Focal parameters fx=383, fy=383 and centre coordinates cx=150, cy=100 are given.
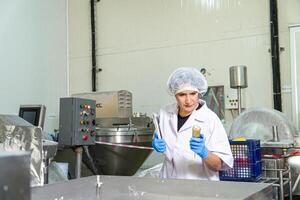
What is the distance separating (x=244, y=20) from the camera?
3898 mm

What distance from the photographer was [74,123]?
7.88 feet

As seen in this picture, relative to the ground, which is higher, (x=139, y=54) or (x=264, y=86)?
(x=139, y=54)

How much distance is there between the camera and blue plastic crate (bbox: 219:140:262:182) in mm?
2293

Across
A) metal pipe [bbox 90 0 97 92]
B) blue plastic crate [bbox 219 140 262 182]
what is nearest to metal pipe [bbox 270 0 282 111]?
blue plastic crate [bbox 219 140 262 182]

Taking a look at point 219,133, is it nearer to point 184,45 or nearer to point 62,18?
point 184,45

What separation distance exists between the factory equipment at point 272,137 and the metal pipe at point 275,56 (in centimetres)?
83

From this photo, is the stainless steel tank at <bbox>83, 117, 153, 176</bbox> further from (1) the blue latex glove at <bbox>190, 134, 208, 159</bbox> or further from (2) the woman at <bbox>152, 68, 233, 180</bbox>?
(1) the blue latex glove at <bbox>190, 134, 208, 159</bbox>

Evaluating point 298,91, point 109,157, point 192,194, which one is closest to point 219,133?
point 192,194

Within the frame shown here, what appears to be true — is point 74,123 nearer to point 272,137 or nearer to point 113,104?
point 113,104

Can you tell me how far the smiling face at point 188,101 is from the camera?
1.88m

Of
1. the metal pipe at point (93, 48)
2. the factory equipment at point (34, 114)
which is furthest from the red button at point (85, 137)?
the metal pipe at point (93, 48)

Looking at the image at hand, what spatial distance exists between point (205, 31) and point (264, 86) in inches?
34.5

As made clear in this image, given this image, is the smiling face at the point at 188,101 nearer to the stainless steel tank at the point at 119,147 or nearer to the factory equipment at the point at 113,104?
the stainless steel tank at the point at 119,147

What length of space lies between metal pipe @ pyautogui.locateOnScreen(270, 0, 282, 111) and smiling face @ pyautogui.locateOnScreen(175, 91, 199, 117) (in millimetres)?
1956
